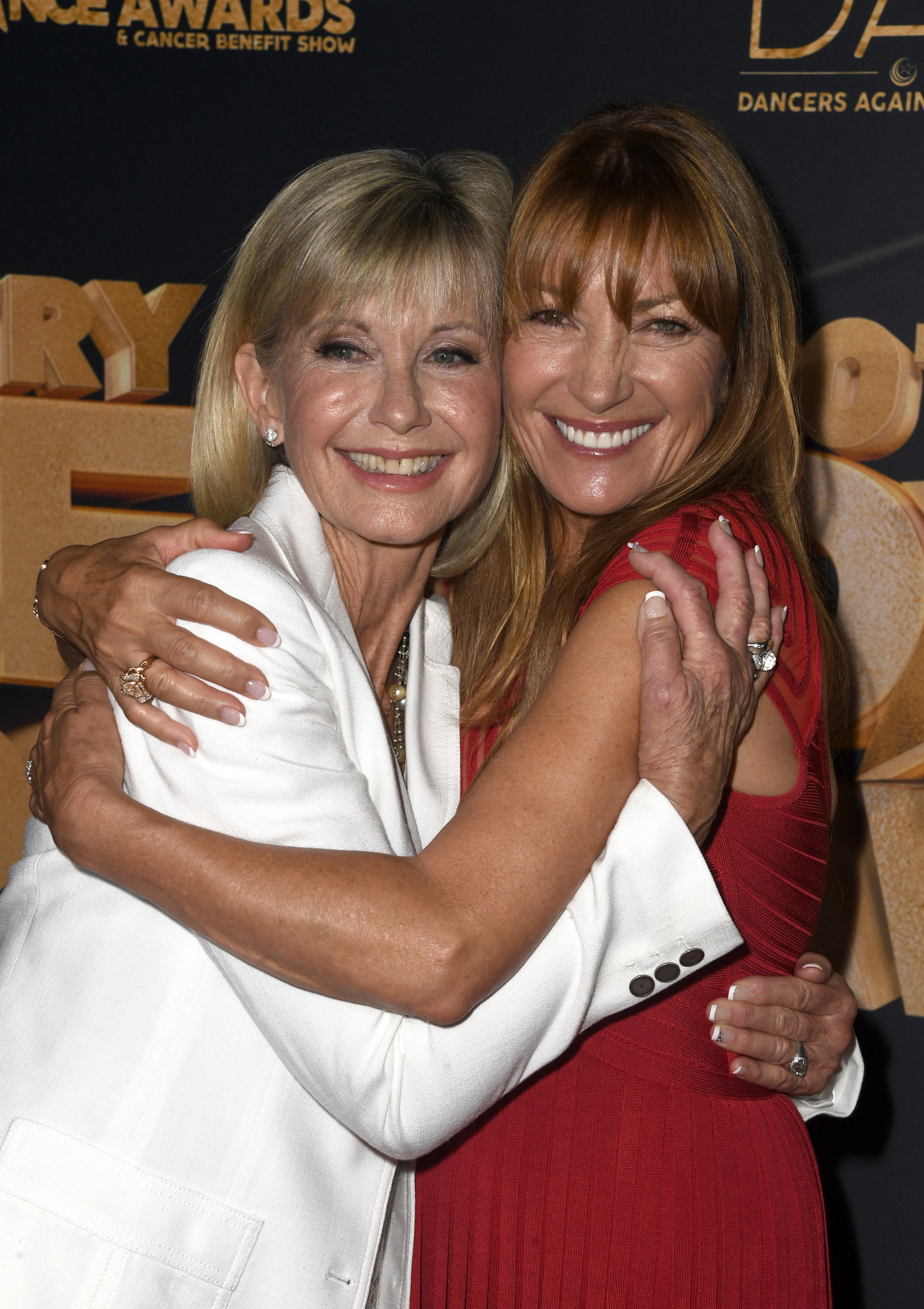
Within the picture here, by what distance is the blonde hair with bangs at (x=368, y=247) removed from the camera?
5.67 ft

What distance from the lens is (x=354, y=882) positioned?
1244 millimetres

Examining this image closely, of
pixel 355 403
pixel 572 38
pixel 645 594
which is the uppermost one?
pixel 572 38

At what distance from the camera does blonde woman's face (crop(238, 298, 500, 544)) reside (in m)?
1.75

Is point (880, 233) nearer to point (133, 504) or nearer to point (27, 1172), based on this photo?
point (133, 504)

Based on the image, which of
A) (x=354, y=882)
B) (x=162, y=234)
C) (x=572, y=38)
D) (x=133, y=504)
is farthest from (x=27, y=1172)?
(x=572, y=38)

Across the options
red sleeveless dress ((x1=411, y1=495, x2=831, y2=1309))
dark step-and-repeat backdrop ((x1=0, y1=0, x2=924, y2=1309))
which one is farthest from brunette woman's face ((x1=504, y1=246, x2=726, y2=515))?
dark step-and-repeat backdrop ((x1=0, y1=0, x2=924, y2=1309))

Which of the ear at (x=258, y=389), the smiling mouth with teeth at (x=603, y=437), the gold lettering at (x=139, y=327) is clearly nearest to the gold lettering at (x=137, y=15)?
the gold lettering at (x=139, y=327)

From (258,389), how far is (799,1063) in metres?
1.36

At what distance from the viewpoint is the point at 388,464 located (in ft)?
5.96

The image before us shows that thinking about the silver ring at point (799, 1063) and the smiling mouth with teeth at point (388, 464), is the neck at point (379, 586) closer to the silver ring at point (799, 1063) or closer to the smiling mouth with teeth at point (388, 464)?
the smiling mouth with teeth at point (388, 464)

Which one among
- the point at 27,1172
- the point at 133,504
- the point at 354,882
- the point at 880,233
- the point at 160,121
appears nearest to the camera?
the point at 354,882

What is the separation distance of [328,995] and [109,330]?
245cm

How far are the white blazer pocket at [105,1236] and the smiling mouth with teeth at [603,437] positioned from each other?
1202mm

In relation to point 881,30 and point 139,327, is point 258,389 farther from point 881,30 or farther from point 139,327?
point 881,30
